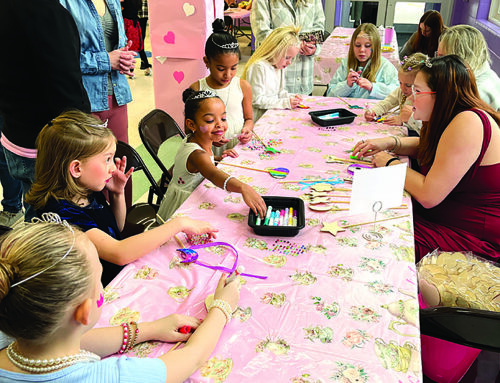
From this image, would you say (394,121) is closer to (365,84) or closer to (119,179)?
(365,84)

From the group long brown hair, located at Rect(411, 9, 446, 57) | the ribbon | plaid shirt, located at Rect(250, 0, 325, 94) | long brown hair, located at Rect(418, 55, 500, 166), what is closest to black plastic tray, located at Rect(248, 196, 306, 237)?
the ribbon

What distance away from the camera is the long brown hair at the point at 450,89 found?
5.53 ft

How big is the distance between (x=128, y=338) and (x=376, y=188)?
89 centimetres

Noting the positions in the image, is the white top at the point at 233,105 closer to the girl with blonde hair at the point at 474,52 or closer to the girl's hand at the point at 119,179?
the girl's hand at the point at 119,179

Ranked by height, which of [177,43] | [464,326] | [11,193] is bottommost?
[11,193]

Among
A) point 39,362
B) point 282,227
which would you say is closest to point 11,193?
point 282,227

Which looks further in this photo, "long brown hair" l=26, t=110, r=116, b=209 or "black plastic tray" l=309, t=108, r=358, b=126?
"black plastic tray" l=309, t=108, r=358, b=126

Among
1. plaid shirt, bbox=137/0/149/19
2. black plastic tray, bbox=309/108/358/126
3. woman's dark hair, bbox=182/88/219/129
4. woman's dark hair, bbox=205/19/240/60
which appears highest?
plaid shirt, bbox=137/0/149/19

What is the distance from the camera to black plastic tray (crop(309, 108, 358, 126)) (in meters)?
2.47

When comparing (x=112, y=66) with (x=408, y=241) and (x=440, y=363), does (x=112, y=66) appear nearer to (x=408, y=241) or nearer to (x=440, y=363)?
(x=408, y=241)

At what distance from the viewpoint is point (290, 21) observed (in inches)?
143

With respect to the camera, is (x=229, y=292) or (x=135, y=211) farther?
(x=135, y=211)

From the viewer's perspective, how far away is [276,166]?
1981mm

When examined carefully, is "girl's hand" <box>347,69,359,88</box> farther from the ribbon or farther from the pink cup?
the ribbon
